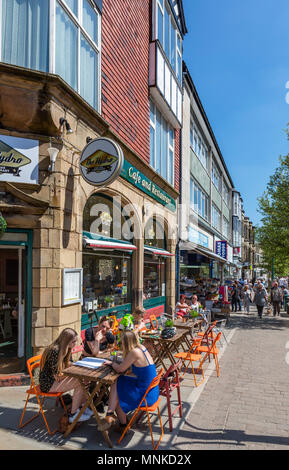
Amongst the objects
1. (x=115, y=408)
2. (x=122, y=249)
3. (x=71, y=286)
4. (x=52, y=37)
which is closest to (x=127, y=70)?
(x=52, y=37)

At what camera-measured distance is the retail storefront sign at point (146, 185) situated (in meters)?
10.1

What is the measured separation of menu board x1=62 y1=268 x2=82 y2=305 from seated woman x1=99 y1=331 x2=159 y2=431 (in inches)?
97.2

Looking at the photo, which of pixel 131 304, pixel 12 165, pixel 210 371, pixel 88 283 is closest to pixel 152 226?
pixel 131 304

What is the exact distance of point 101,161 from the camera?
6973 mm

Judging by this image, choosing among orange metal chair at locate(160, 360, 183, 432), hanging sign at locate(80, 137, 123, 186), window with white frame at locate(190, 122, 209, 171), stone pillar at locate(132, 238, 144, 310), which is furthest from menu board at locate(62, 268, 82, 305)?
window with white frame at locate(190, 122, 209, 171)

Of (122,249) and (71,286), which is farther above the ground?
(122,249)

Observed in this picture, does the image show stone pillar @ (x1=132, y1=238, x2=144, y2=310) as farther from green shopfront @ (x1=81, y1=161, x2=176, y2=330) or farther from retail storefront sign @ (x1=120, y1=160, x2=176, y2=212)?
retail storefront sign @ (x1=120, y1=160, x2=176, y2=212)

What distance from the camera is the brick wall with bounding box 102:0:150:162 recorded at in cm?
898

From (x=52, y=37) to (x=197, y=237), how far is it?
47.9 ft

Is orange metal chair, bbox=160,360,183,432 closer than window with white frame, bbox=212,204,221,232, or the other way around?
orange metal chair, bbox=160,360,183,432

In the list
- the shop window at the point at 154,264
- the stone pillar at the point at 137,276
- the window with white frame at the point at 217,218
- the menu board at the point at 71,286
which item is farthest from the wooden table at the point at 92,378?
the window with white frame at the point at 217,218

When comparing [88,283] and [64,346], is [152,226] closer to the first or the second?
[88,283]

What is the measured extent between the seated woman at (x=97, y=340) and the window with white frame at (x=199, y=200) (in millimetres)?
13917

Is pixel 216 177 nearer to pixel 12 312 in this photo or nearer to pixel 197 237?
pixel 197 237
